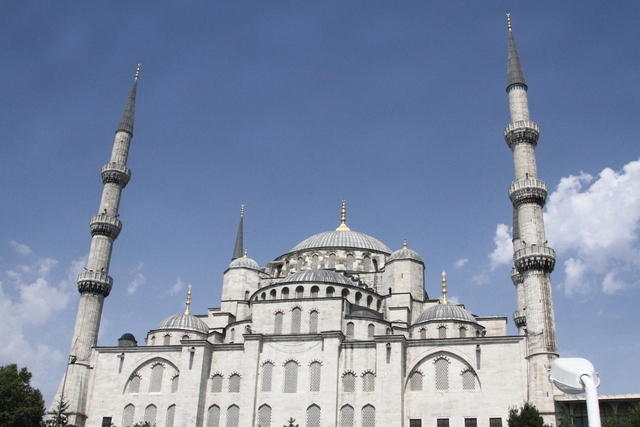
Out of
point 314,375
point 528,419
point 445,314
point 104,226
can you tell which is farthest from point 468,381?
point 104,226

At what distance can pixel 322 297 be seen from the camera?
1128 inches

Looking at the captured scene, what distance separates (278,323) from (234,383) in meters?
3.06

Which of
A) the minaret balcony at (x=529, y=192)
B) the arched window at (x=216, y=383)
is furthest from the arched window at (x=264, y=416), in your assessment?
the minaret balcony at (x=529, y=192)

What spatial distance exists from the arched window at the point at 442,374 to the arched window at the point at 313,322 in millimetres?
5088

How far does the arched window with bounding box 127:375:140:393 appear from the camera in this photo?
2791 cm

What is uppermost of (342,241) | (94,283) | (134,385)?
(342,241)

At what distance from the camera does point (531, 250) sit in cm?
2619

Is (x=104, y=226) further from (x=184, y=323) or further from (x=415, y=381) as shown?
(x=415, y=381)

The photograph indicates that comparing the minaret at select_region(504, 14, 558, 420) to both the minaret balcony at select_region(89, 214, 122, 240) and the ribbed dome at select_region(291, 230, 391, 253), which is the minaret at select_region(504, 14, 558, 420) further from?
the minaret balcony at select_region(89, 214, 122, 240)

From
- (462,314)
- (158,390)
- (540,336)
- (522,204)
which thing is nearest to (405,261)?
(462,314)

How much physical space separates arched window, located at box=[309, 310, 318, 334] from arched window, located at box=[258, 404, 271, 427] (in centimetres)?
357

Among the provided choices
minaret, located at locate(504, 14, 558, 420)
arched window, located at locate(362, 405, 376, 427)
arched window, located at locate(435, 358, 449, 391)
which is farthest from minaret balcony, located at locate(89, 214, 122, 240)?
minaret, located at locate(504, 14, 558, 420)

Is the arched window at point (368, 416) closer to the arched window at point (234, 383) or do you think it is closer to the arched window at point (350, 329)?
the arched window at point (350, 329)

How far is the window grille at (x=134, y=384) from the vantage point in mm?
27903
